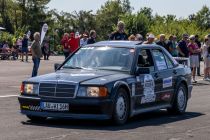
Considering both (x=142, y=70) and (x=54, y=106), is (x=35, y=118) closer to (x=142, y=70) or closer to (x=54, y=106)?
(x=54, y=106)

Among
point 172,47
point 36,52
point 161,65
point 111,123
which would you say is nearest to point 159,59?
point 161,65

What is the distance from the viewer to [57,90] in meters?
10.9

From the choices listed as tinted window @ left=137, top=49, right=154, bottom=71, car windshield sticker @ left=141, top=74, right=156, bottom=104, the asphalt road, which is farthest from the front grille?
tinted window @ left=137, top=49, right=154, bottom=71

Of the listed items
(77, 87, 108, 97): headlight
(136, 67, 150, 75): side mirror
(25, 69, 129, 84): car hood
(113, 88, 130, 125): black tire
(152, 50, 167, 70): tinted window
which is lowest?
(113, 88, 130, 125): black tire

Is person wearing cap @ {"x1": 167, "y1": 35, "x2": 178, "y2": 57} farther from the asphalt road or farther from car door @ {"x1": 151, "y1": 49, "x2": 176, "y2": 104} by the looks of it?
car door @ {"x1": 151, "y1": 49, "x2": 176, "y2": 104}

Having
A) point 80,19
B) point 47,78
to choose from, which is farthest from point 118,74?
point 80,19

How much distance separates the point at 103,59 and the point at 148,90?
1009mm

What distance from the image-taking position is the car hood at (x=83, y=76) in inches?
430

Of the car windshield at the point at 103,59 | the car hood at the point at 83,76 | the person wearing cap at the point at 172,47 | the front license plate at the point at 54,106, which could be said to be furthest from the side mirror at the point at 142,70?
the person wearing cap at the point at 172,47

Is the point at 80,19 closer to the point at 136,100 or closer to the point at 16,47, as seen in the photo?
the point at 16,47

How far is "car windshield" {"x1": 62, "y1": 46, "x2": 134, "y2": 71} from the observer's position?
469 inches

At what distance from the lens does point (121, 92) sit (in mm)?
11141

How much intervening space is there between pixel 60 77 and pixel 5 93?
21.9ft

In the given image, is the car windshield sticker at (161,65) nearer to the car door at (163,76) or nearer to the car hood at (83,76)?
the car door at (163,76)
